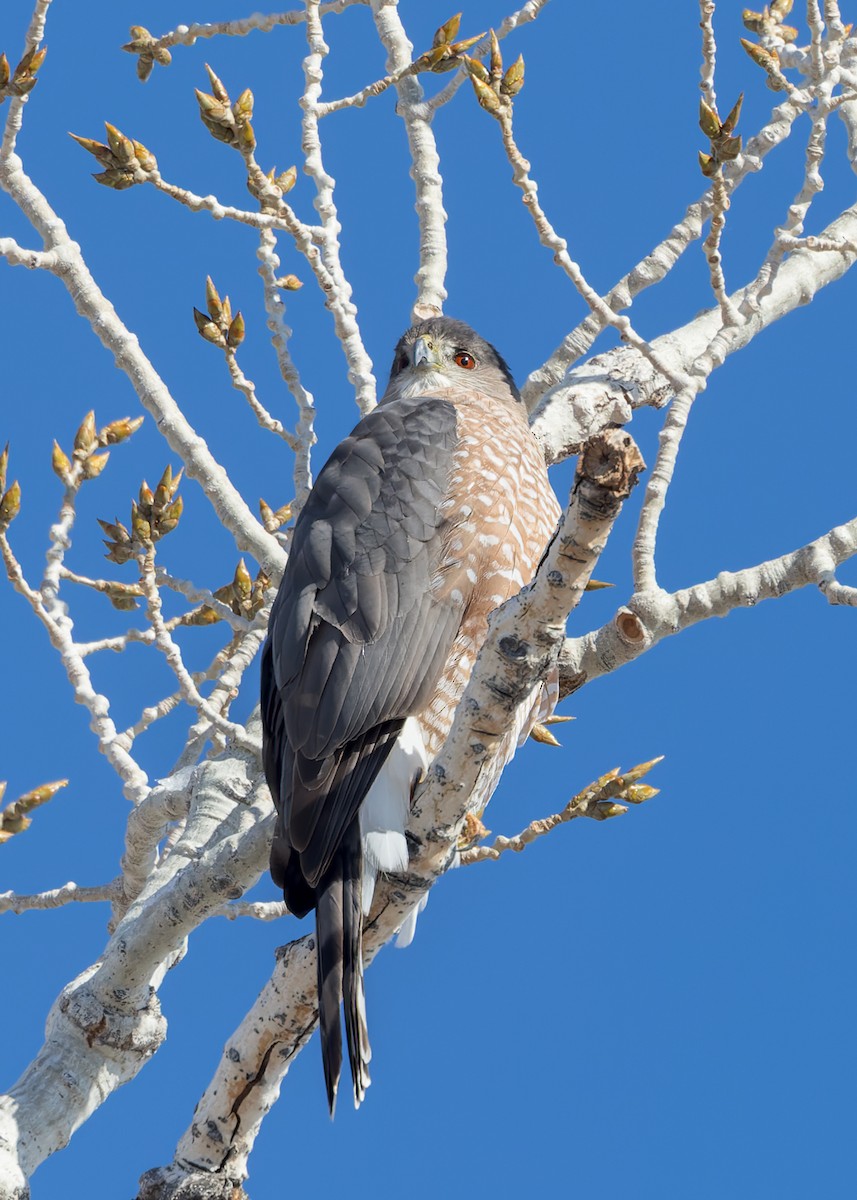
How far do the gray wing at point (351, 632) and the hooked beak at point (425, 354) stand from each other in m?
1.07

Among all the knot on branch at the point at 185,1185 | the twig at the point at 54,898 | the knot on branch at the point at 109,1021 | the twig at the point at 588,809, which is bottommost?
the knot on branch at the point at 185,1185

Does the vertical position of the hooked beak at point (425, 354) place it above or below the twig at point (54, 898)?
above

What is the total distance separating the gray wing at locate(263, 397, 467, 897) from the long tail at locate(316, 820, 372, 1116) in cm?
7

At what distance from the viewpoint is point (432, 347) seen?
6.00 m

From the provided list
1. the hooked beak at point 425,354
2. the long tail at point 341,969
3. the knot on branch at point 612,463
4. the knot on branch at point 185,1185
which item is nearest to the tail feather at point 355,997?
the long tail at point 341,969

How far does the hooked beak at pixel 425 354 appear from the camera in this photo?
595 centimetres

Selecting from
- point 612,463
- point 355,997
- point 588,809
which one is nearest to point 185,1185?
point 355,997

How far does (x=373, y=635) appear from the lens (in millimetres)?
4367

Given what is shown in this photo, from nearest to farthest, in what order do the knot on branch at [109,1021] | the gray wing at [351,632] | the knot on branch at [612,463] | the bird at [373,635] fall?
the knot on branch at [612,463] < the bird at [373,635] < the gray wing at [351,632] < the knot on branch at [109,1021]

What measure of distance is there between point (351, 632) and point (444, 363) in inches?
79.1

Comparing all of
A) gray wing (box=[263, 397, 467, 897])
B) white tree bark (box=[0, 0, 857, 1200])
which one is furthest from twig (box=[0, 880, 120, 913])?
gray wing (box=[263, 397, 467, 897])

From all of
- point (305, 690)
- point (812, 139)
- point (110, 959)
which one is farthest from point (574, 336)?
point (110, 959)

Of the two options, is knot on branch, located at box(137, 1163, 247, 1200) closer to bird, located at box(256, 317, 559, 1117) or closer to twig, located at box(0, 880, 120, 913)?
bird, located at box(256, 317, 559, 1117)

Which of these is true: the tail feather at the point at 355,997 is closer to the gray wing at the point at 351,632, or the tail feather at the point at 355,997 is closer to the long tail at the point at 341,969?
the long tail at the point at 341,969
